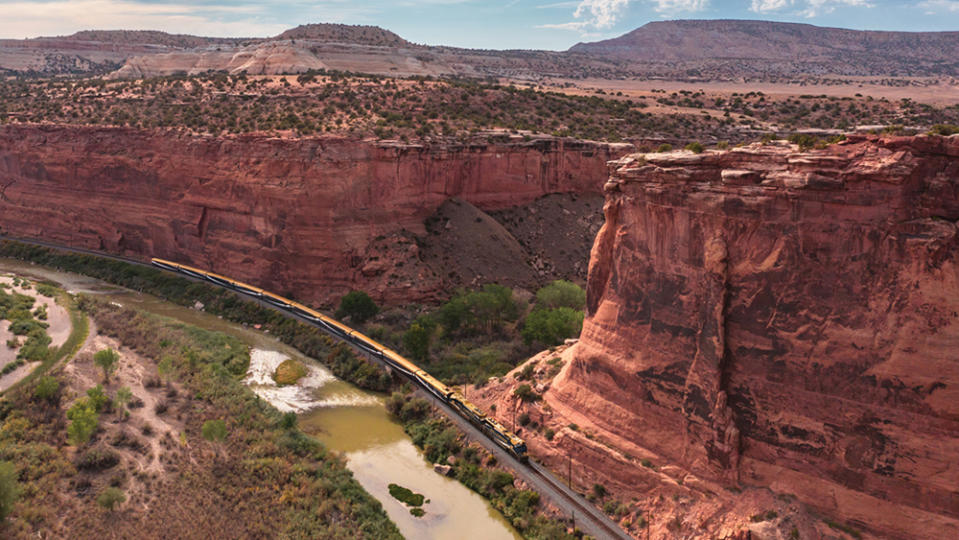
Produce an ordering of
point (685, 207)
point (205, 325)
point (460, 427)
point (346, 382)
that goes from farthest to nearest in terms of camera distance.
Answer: point (205, 325) → point (346, 382) → point (460, 427) → point (685, 207)

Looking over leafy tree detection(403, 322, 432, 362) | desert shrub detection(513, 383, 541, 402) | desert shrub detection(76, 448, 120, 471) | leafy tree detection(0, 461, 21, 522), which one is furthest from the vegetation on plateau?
leafy tree detection(0, 461, 21, 522)

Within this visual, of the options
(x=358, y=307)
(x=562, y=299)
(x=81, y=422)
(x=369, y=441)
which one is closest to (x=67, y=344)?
(x=81, y=422)

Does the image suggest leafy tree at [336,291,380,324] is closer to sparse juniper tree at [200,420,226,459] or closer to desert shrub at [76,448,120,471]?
sparse juniper tree at [200,420,226,459]

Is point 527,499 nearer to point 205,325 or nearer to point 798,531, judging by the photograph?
point 798,531

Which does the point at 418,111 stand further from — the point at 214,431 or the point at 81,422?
the point at 81,422

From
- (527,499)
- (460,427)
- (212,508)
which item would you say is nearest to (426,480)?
(460,427)

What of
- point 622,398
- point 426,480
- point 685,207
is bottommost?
point 426,480
